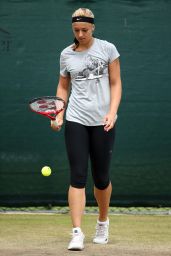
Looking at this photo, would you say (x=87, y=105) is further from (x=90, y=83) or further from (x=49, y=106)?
(x=49, y=106)

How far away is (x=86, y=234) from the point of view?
237 inches

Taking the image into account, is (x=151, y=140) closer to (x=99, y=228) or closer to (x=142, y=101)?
(x=142, y=101)

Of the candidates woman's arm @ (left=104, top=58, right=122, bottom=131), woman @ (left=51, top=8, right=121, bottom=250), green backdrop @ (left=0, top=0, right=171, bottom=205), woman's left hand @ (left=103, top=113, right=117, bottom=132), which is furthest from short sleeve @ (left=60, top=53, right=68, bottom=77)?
green backdrop @ (left=0, top=0, right=171, bottom=205)

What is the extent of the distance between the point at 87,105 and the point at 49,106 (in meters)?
0.28

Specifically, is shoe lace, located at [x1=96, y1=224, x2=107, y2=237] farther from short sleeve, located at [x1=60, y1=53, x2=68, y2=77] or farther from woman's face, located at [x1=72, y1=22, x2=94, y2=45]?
woman's face, located at [x1=72, y1=22, x2=94, y2=45]

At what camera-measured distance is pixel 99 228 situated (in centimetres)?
548

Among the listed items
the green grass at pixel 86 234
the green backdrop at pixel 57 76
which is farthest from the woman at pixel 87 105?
the green backdrop at pixel 57 76

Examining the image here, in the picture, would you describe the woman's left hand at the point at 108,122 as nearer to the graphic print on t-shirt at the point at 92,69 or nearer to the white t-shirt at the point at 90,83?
the white t-shirt at the point at 90,83

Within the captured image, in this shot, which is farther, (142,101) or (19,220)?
(142,101)

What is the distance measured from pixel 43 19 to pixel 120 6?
2.33 ft

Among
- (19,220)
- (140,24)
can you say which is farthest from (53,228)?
(140,24)

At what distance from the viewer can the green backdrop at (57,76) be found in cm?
748

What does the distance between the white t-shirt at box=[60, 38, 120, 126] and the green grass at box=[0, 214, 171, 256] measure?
824mm

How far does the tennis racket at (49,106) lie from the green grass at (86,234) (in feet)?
2.71
